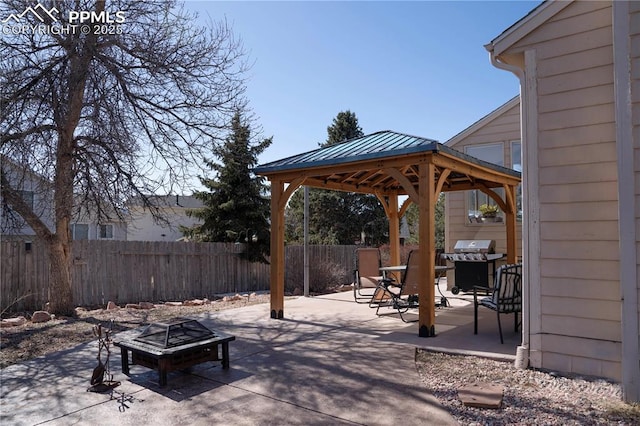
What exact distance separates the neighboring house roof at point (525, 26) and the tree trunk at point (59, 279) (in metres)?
7.21

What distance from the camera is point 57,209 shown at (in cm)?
755

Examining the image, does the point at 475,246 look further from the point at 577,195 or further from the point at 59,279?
the point at 59,279

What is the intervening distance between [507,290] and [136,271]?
8.30 metres

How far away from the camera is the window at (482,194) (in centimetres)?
1049

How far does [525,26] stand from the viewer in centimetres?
462

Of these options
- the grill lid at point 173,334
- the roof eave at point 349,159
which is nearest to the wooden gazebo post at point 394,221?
the roof eave at point 349,159

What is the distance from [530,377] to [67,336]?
5684 millimetres

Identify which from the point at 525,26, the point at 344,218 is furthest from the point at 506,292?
the point at 344,218

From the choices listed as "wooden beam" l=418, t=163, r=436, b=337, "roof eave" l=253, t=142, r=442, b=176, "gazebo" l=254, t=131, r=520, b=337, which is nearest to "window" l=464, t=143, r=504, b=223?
"gazebo" l=254, t=131, r=520, b=337

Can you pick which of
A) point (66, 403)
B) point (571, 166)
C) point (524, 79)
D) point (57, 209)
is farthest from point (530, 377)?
point (57, 209)

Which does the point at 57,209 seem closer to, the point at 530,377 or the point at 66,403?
the point at 66,403

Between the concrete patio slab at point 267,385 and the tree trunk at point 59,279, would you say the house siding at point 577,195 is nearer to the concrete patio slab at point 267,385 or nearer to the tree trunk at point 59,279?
the concrete patio slab at point 267,385

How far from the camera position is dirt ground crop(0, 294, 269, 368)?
5570 millimetres

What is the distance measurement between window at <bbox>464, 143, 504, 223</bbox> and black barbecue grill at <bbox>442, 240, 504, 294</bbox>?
650 millimetres
